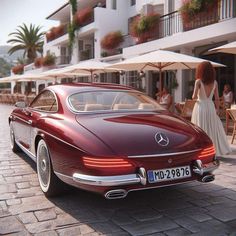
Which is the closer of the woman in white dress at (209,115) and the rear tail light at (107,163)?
the rear tail light at (107,163)

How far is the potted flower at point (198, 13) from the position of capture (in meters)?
15.2

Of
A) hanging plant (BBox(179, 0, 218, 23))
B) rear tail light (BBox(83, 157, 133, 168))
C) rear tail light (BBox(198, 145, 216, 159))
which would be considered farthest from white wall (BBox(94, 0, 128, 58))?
rear tail light (BBox(83, 157, 133, 168))

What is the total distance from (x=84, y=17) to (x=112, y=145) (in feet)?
85.8

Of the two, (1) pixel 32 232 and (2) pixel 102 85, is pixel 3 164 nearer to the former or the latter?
(2) pixel 102 85

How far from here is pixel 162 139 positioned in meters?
4.27

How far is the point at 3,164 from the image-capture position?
276 inches

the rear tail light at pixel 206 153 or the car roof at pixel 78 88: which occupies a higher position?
the car roof at pixel 78 88

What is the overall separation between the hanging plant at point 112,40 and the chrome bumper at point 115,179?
21.8 m

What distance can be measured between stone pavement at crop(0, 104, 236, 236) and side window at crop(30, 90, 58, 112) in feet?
3.75

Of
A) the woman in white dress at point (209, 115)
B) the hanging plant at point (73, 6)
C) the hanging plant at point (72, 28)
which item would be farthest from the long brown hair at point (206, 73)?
the hanging plant at point (73, 6)

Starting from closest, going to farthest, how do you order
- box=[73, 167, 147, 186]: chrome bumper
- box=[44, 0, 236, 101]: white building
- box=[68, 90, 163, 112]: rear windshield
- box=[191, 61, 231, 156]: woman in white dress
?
box=[73, 167, 147, 186]: chrome bumper, box=[68, 90, 163, 112]: rear windshield, box=[191, 61, 231, 156]: woman in white dress, box=[44, 0, 236, 101]: white building

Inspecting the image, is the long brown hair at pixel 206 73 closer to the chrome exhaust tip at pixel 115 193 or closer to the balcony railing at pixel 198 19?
the chrome exhaust tip at pixel 115 193

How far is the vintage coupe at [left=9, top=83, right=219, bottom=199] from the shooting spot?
12.8ft

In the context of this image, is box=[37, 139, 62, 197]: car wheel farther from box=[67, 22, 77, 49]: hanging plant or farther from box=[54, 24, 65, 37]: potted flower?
box=[54, 24, 65, 37]: potted flower
